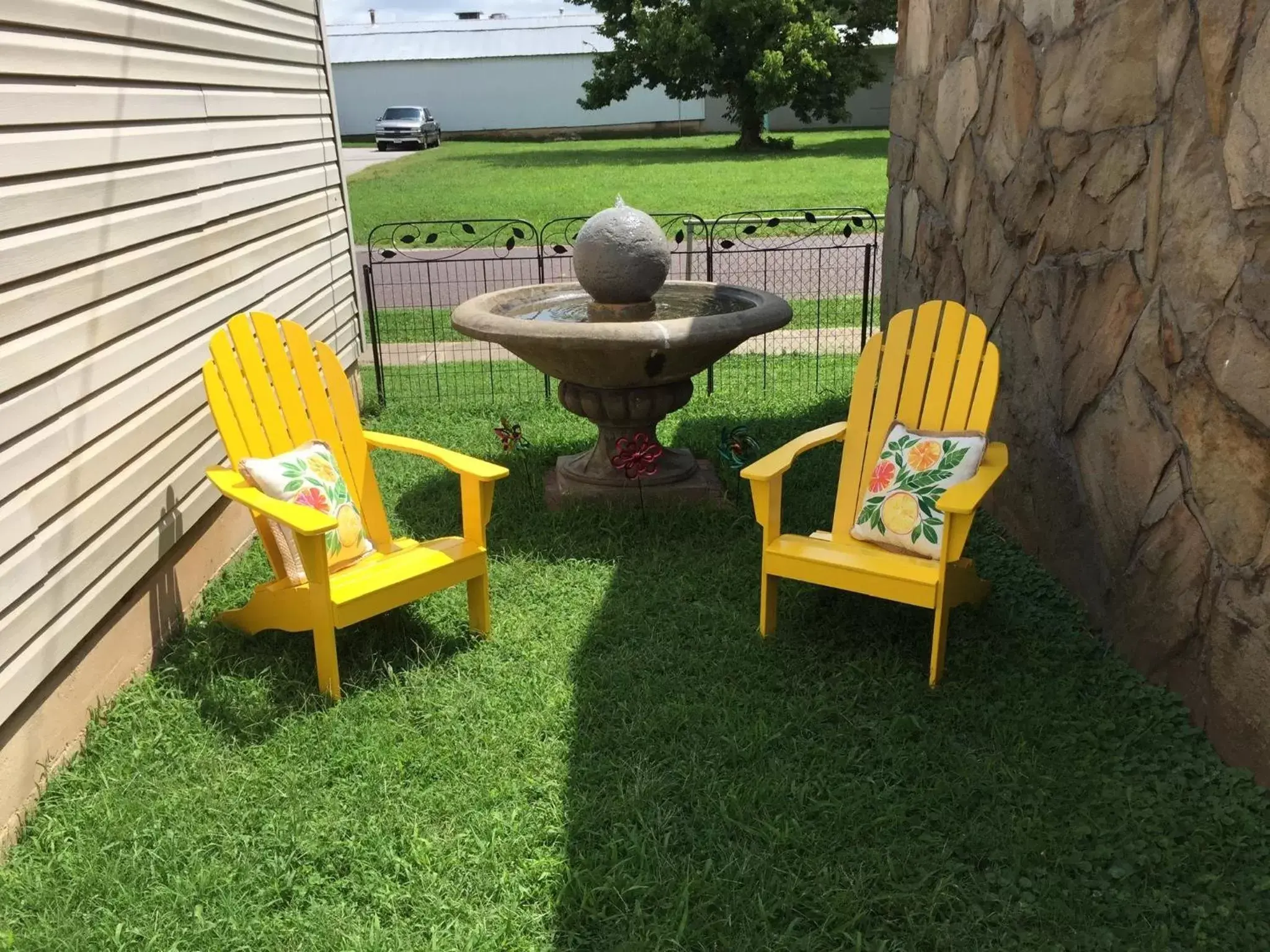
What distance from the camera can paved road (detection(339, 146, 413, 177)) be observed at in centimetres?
2241

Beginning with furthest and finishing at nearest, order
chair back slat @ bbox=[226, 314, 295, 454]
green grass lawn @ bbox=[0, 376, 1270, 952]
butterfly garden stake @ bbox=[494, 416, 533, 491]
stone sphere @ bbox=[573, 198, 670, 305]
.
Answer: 1. butterfly garden stake @ bbox=[494, 416, 533, 491]
2. stone sphere @ bbox=[573, 198, 670, 305]
3. chair back slat @ bbox=[226, 314, 295, 454]
4. green grass lawn @ bbox=[0, 376, 1270, 952]

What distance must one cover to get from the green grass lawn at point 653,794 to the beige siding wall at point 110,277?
0.48m

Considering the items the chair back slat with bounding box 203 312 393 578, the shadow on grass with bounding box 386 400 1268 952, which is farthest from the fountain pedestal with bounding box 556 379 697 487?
the chair back slat with bounding box 203 312 393 578

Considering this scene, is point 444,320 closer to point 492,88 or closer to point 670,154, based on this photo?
point 670,154

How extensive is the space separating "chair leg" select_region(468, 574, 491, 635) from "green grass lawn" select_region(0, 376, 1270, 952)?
0.06 metres

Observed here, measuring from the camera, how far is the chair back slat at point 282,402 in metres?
3.22

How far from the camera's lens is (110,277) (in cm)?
304

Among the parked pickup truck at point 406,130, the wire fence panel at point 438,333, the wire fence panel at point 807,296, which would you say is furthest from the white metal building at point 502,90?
the wire fence panel at point 438,333

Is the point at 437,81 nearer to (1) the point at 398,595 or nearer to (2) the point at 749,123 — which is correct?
(2) the point at 749,123

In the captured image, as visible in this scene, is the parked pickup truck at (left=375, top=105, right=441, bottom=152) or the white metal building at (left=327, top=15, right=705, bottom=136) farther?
the white metal building at (left=327, top=15, right=705, bottom=136)

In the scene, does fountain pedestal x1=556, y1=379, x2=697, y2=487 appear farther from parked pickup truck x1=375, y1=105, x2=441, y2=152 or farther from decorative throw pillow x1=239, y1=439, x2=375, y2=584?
parked pickup truck x1=375, y1=105, x2=441, y2=152

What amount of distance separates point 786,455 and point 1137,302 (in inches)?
46.1

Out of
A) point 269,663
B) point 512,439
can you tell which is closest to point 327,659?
point 269,663

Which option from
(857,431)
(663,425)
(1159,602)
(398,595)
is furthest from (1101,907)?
(663,425)
